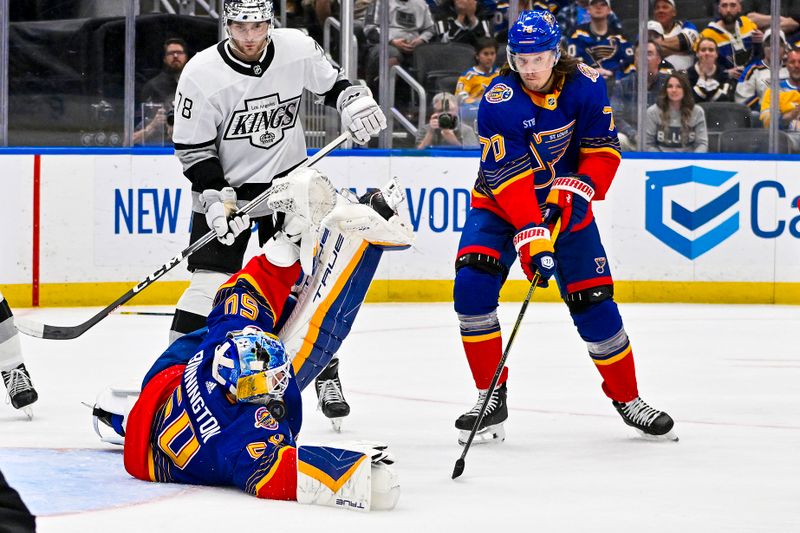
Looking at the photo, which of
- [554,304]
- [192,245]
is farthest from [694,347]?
[192,245]

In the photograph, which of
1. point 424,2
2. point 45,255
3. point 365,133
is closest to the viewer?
point 365,133

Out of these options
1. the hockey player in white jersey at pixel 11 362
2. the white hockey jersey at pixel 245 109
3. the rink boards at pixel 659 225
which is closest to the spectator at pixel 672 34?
the rink boards at pixel 659 225

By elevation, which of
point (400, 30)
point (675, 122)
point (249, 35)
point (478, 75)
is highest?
point (400, 30)

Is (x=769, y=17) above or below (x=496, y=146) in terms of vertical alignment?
above

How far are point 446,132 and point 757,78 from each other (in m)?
1.72

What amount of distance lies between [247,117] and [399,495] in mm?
1447

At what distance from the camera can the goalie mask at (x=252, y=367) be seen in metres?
2.89

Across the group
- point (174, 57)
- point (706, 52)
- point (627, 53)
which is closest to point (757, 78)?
point (706, 52)

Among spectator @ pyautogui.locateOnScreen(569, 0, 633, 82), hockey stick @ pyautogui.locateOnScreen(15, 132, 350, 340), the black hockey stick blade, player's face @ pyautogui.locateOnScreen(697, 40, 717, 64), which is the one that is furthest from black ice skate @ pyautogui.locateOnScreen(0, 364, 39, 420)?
player's face @ pyautogui.locateOnScreen(697, 40, 717, 64)

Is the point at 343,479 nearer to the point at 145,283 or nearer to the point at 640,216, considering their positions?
the point at 145,283

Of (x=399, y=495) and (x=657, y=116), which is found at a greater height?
(x=657, y=116)

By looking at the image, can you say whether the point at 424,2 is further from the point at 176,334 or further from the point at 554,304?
the point at 176,334

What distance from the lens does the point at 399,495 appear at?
2.92m

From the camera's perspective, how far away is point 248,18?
3820 mm
